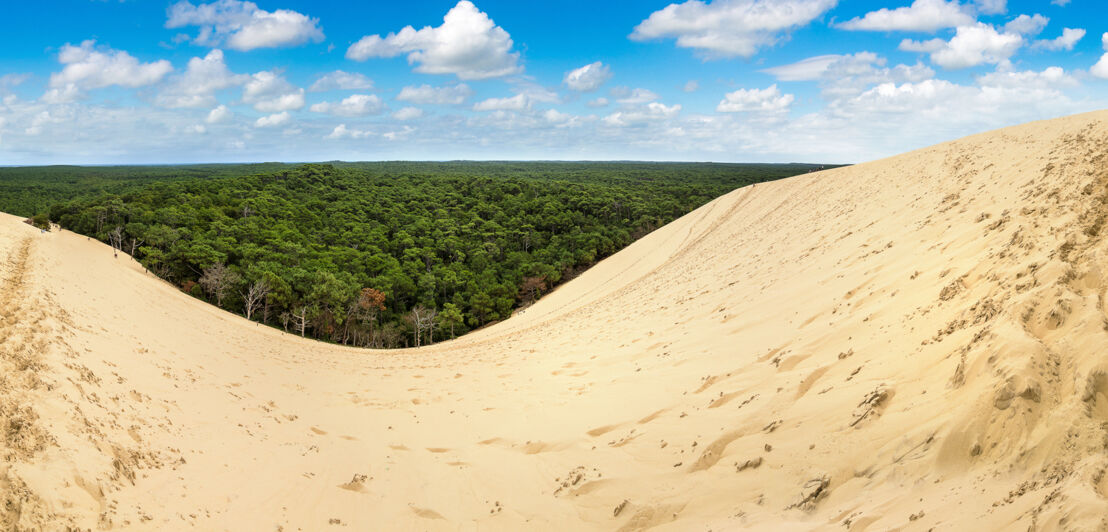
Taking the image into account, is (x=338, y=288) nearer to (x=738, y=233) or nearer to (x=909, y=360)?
(x=738, y=233)

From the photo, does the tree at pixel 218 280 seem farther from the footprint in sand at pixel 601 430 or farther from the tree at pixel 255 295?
the footprint in sand at pixel 601 430

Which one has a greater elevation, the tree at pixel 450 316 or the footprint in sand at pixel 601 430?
the footprint in sand at pixel 601 430

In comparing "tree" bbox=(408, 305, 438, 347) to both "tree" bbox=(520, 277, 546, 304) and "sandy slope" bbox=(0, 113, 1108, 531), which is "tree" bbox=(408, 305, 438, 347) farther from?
"sandy slope" bbox=(0, 113, 1108, 531)

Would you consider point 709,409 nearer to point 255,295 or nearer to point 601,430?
point 601,430

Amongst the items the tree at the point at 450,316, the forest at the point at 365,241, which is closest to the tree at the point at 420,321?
the forest at the point at 365,241

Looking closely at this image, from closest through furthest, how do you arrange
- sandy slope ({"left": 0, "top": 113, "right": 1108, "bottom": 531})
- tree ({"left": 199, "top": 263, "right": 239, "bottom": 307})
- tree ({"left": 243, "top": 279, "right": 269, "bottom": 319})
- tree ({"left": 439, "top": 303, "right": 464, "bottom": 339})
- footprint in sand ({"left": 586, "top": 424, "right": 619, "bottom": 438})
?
sandy slope ({"left": 0, "top": 113, "right": 1108, "bottom": 531}) → footprint in sand ({"left": 586, "top": 424, "right": 619, "bottom": 438}) → tree ({"left": 243, "top": 279, "right": 269, "bottom": 319}) → tree ({"left": 199, "top": 263, "right": 239, "bottom": 307}) → tree ({"left": 439, "top": 303, "right": 464, "bottom": 339})

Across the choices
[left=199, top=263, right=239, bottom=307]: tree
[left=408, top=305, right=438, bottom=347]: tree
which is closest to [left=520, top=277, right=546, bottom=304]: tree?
[left=408, top=305, right=438, bottom=347]: tree
